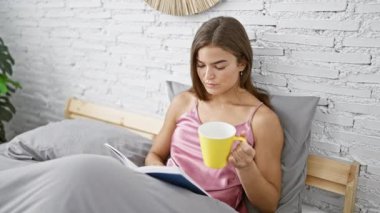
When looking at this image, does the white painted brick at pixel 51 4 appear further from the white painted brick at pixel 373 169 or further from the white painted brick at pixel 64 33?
the white painted brick at pixel 373 169

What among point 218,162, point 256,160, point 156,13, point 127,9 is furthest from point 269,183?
point 127,9

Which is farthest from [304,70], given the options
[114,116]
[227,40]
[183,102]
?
[114,116]

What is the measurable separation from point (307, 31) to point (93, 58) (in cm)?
121

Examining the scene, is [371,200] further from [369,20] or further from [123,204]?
[123,204]

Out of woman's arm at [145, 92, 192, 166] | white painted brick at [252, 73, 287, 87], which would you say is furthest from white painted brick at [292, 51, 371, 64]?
woman's arm at [145, 92, 192, 166]

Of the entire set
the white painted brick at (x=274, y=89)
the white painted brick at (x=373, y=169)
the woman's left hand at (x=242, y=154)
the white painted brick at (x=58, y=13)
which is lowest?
the white painted brick at (x=373, y=169)

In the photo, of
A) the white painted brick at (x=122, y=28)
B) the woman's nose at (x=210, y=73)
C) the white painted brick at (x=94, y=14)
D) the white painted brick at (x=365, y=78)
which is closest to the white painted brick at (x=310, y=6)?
the white painted brick at (x=365, y=78)

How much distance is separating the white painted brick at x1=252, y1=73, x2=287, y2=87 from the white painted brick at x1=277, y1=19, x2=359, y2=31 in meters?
0.20

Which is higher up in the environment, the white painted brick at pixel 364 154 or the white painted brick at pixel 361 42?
the white painted brick at pixel 361 42

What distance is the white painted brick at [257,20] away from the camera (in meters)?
1.28

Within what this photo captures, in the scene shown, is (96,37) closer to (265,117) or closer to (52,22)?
(52,22)

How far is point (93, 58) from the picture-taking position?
1951 millimetres

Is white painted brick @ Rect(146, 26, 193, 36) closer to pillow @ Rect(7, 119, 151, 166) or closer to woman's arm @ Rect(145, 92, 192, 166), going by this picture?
woman's arm @ Rect(145, 92, 192, 166)

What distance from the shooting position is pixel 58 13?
78.9 inches
